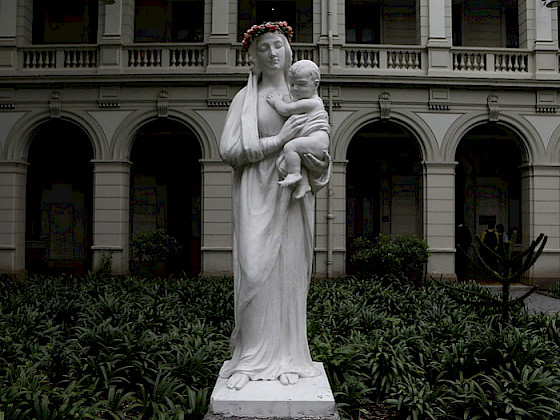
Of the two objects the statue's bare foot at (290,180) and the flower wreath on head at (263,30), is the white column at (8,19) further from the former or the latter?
the statue's bare foot at (290,180)

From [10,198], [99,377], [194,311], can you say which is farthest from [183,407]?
[10,198]

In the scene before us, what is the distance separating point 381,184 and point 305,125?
1565 cm

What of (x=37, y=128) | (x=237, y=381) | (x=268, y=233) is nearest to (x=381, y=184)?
(x=37, y=128)

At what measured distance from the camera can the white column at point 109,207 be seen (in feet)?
49.1

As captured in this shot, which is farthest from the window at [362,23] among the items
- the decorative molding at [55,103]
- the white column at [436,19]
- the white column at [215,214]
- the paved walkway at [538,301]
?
the decorative molding at [55,103]

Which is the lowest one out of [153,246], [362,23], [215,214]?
[153,246]

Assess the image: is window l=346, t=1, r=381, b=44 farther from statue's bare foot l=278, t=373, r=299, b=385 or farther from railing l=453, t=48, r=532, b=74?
statue's bare foot l=278, t=373, r=299, b=385

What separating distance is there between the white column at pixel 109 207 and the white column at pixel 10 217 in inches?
96.4

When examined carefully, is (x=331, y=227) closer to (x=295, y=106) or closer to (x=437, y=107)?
(x=437, y=107)

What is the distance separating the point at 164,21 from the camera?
18.0 metres

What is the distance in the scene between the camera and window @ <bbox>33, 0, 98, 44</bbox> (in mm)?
17797

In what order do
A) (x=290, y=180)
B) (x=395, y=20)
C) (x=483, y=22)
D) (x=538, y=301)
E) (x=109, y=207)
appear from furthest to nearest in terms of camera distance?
(x=483, y=22) → (x=395, y=20) → (x=109, y=207) → (x=538, y=301) → (x=290, y=180)

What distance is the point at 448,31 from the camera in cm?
1536

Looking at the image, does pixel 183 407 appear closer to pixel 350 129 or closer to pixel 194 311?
pixel 194 311
